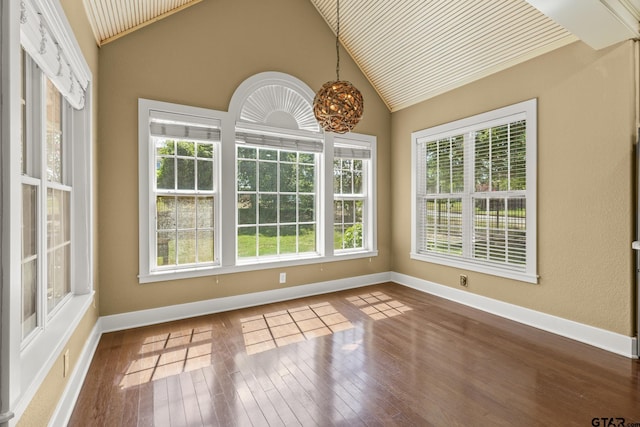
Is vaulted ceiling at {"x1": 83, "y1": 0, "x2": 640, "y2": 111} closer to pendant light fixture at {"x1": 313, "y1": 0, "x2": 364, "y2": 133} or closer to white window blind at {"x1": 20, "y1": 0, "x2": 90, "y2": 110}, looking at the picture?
white window blind at {"x1": 20, "y1": 0, "x2": 90, "y2": 110}

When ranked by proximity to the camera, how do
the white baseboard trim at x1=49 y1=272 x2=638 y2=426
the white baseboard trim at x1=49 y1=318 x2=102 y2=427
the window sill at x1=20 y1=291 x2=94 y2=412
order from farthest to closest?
the white baseboard trim at x1=49 y1=272 x2=638 y2=426
the white baseboard trim at x1=49 y1=318 x2=102 y2=427
the window sill at x1=20 y1=291 x2=94 y2=412

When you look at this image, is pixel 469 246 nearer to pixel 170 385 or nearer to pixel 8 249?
pixel 170 385

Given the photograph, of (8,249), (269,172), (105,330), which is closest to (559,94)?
(269,172)

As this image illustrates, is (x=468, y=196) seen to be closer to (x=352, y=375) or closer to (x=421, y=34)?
(x=421, y=34)

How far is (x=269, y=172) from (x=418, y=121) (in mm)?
2345

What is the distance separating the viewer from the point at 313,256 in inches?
172

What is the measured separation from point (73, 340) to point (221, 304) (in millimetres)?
1638

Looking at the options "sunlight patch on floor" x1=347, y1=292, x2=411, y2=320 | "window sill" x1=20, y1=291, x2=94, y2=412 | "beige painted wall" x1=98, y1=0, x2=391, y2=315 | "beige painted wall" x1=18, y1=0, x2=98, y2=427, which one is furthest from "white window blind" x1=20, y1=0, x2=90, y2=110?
"sunlight patch on floor" x1=347, y1=292, x2=411, y2=320

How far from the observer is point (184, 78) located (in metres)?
3.42

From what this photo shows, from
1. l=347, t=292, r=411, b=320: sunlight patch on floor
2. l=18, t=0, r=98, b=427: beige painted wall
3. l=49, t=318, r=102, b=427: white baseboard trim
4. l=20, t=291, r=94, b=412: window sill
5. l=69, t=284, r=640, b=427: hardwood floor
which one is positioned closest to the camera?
l=20, t=291, r=94, b=412: window sill

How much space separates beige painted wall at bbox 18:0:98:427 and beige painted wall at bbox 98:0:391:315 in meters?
0.19

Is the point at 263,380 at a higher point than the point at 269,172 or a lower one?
lower

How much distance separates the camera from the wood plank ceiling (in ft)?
9.77

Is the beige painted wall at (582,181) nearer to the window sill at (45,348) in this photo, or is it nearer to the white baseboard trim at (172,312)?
the white baseboard trim at (172,312)
